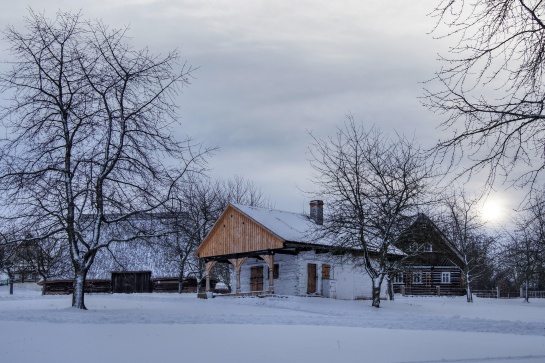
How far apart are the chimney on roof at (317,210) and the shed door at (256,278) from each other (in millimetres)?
5139

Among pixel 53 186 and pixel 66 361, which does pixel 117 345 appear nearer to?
pixel 66 361

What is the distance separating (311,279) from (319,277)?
643mm

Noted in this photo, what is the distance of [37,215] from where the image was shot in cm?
2261

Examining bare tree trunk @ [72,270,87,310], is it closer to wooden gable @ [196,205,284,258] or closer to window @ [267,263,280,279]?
wooden gable @ [196,205,284,258]

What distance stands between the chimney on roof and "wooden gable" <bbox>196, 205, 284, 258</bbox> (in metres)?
5.77

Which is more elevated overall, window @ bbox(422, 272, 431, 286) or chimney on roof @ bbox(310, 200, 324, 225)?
chimney on roof @ bbox(310, 200, 324, 225)

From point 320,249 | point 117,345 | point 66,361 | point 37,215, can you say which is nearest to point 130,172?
point 37,215

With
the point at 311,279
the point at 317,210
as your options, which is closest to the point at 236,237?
the point at 311,279

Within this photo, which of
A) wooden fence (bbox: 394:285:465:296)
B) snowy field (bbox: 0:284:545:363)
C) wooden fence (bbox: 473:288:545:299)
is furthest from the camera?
wooden fence (bbox: 473:288:545:299)

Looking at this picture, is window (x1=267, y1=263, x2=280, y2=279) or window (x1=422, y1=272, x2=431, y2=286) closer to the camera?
window (x1=267, y1=263, x2=280, y2=279)

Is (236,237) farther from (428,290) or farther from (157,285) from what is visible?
(428,290)

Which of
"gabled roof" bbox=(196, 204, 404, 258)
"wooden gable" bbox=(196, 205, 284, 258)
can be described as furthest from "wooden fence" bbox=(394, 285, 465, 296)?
"wooden gable" bbox=(196, 205, 284, 258)

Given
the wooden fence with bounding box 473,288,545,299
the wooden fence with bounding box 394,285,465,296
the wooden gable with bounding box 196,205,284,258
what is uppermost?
the wooden gable with bounding box 196,205,284,258

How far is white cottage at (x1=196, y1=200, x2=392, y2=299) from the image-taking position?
35.6m
